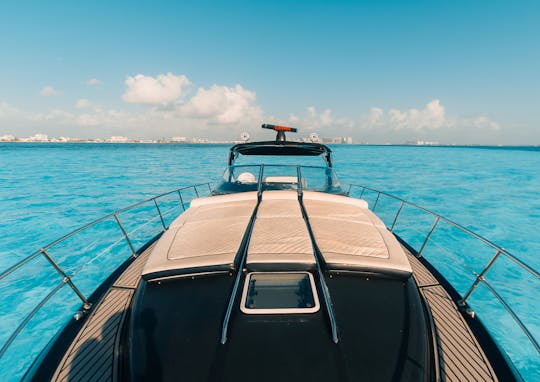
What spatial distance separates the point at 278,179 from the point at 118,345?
11.4 feet

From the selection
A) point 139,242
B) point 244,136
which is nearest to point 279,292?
point 244,136

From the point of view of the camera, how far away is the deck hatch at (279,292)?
5.77 feet

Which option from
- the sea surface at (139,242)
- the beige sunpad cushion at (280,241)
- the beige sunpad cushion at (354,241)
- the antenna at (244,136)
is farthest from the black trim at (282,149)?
the sea surface at (139,242)

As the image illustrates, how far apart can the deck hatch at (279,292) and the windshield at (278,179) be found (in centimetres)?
231

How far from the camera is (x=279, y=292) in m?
1.95

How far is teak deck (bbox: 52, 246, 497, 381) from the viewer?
177 cm

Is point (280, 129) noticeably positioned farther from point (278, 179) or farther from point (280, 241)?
point (280, 241)

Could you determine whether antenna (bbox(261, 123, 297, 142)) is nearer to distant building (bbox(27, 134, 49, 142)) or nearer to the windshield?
the windshield

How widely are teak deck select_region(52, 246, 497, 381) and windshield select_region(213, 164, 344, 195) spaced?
220cm

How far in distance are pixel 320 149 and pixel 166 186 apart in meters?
16.5

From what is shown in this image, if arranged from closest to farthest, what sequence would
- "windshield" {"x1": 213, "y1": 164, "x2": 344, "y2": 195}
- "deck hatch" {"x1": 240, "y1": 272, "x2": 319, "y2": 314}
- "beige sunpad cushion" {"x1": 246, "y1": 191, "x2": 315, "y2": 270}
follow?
"deck hatch" {"x1": 240, "y1": 272, "x2": 319, "y2": 314}
"beige sunpad cushion" {"x1": 246, "y1": 191, "x2": 315, "y2": 270}
"windshield" {"x1": 213, "y1": 164, "x2": 344, "y2": 195}

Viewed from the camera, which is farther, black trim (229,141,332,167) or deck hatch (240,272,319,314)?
black trim (229,141,332,167)

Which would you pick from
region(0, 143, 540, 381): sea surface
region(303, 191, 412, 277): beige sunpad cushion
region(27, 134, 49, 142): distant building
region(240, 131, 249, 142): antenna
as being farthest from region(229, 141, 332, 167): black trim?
region(27, 134, 49, 142): distant building

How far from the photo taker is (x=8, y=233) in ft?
31.5
